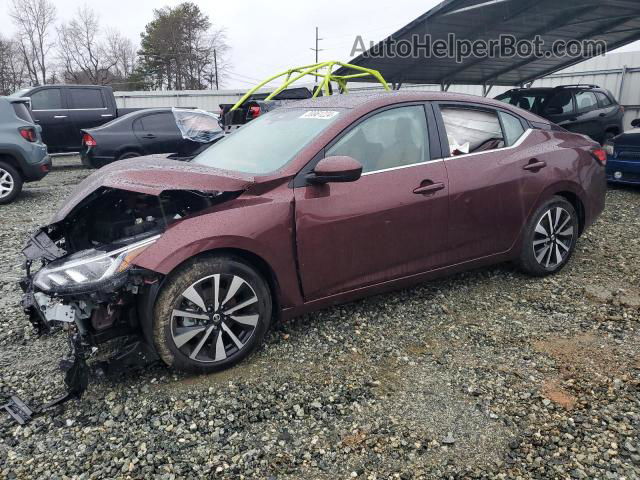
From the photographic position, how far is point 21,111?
8016 millimetres

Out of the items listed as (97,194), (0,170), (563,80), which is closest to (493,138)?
(97,194)

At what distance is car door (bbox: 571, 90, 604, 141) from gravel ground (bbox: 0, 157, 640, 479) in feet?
24.1

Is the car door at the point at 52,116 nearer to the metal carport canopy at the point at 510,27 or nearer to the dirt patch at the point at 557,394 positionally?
the metal carport canopy at the point at 510,27

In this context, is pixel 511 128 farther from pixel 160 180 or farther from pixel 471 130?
pixel 160 180

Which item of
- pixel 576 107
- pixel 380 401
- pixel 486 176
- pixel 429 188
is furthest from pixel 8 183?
pixel 576 107

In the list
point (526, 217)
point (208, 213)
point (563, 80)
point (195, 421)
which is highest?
point (563, 80)

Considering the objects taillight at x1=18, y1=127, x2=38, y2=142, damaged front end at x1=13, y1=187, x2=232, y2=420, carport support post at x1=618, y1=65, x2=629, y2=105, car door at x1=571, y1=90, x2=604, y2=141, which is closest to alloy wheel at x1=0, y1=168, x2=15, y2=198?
taillight at x1=18, y1=127, x2=38, y2=142

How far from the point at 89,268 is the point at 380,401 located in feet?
5.59

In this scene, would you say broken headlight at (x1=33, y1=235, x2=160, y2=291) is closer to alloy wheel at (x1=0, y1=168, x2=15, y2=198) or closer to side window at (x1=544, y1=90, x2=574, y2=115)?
alloy wheel at (x1=0, y1=168, x2=15, y2=198)

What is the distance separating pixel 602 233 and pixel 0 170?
867 cm

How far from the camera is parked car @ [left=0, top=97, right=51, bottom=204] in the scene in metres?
7.71

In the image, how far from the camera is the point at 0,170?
779 centimetres

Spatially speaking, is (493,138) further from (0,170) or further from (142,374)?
(0,170)

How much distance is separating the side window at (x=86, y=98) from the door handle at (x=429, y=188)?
11.5 meters
